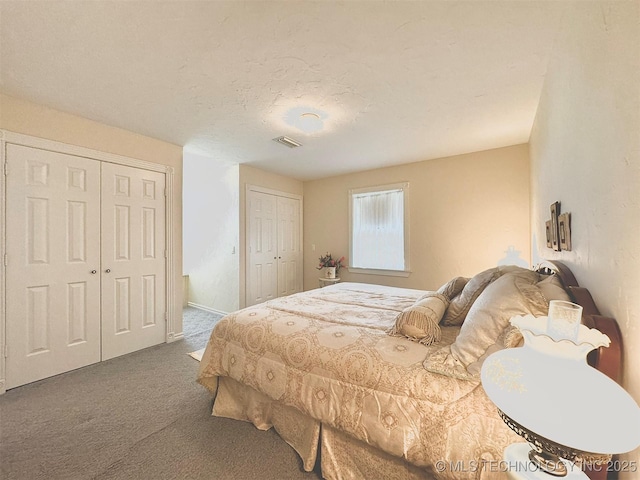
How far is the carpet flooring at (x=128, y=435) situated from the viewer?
4.72ft

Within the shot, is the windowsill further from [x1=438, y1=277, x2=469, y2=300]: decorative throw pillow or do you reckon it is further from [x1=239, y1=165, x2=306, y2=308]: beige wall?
[x1=438, y1=277, x2=469, y2=300]: decorative throw pillow

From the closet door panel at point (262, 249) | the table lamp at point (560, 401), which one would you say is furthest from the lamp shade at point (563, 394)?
the closet door panel at point (262, 249)

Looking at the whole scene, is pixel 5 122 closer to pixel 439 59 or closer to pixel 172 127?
pixel 172 127

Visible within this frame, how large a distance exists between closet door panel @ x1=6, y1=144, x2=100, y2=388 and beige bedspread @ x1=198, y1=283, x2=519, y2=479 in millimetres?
1650

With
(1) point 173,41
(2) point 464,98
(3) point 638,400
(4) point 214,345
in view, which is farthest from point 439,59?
(4) point 214,345

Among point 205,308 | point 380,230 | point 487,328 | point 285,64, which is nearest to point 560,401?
point 487,328

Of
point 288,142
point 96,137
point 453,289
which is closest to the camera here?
point 453,289

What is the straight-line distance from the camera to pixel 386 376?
1.25 meters

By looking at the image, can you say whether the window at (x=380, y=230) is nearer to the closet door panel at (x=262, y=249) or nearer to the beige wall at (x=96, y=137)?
the closet door panel at (x=262, y=249)

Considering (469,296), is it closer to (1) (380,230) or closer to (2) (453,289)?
(2) (453,289)

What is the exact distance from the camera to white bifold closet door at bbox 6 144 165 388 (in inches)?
88.5

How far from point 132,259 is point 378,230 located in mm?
3474

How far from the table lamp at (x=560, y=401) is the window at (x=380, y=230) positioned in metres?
3.52

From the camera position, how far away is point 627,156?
763 mm
